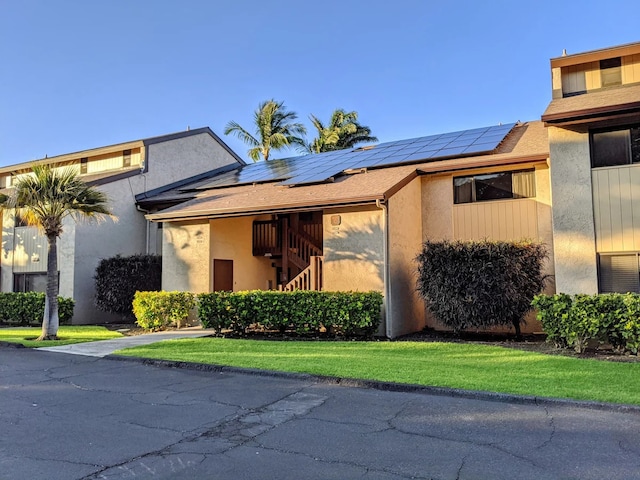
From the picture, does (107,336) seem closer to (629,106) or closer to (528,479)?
(528,479)

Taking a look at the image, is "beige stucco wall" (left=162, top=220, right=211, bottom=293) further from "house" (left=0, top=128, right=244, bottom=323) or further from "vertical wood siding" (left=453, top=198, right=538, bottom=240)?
"vertical wood siding" (left=453, top=198, right=538, bottom=240)

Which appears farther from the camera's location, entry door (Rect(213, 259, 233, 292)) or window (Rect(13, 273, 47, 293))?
window (Rect(13, 273, 47, 293))

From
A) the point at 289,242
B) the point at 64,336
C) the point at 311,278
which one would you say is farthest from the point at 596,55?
the point at 64,336

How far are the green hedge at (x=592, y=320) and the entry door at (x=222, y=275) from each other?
10.3 m

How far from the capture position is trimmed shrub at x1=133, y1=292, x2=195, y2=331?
15.3 m

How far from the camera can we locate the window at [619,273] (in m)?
11.1

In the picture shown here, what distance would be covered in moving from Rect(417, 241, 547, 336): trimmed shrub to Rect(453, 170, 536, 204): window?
223cm

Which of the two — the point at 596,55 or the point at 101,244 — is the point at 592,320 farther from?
the point at 101,244

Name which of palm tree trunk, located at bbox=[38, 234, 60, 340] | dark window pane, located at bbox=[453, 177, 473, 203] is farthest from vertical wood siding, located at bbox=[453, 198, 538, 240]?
palm tree trunk, located at bbox=[38, 234, 60, 340]

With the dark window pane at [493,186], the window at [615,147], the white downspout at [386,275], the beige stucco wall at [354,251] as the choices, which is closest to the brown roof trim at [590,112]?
the window at [615,147]

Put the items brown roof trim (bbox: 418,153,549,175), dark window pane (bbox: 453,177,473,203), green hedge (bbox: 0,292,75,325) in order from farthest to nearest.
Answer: green hedge (bbox: 0,292,75,325) → dark window pane (bbox: 453,177,473,203) → brown roof trim (bbox: 418,153,549,175)

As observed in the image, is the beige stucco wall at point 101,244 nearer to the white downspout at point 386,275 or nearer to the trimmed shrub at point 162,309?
the trimmed shrub at point 162,309

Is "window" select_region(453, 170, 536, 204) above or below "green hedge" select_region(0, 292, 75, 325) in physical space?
above

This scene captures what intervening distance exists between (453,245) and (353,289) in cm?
299
